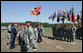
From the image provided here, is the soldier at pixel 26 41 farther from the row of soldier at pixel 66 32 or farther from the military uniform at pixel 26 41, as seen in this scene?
the row of soldier at pixel 66 32

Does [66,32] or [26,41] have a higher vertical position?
[26,41]

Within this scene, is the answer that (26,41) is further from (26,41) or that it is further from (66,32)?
(66,32)

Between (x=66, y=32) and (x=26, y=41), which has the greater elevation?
(x=26, y=41)

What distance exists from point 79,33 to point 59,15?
6.13m

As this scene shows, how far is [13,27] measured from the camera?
12930mm

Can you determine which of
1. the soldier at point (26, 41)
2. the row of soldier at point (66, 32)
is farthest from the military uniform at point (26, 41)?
the row of soldier at point (66, 32)

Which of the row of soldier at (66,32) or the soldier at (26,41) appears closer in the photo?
the soldier at (26,41)

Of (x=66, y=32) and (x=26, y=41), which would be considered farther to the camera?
(x=66, y=32)

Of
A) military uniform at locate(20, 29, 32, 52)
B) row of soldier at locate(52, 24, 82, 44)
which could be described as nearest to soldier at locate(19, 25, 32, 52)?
military uniform at locate(20, 29, 32, 52)

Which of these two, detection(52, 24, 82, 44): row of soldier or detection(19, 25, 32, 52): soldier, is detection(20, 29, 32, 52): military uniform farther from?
detection(52, 24, 82, 44): row of soldier

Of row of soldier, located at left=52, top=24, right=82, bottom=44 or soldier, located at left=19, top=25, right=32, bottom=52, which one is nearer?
soldier, located at left=19, top=25, right=32, bottom=52

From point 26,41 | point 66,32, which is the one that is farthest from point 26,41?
point 66,32

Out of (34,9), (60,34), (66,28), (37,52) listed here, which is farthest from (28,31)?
(34,9)

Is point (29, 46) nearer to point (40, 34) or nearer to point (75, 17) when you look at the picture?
point (40, 34)
